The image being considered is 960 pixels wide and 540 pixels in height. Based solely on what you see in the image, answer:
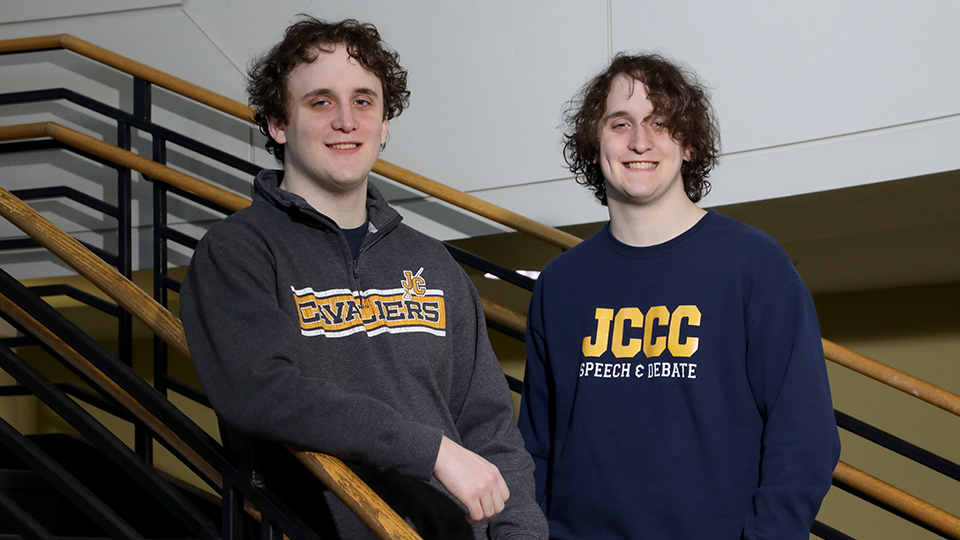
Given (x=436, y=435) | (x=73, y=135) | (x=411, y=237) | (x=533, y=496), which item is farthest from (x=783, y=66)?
(x=73, y=135)

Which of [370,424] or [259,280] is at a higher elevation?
[259,280]

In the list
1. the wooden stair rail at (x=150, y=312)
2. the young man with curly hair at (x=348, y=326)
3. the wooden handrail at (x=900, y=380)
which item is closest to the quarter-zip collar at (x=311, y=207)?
the young man with curly hair at (x=348, y=326)

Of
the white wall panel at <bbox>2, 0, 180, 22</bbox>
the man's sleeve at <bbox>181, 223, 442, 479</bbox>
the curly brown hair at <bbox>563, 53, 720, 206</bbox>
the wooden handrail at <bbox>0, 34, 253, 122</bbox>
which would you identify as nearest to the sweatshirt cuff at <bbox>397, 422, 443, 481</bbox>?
Result: the man's sleeve at <bbox>181, 223, 442, 479</bbox>

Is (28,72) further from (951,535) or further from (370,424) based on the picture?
(951,535)

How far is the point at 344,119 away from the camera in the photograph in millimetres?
1325

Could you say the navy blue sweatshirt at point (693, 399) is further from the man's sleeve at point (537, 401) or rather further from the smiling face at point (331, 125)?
the smiling face at point (331, 125)

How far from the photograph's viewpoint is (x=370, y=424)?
103 cm

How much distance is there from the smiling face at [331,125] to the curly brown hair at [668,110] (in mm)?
436

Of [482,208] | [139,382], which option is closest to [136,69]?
[482,208]

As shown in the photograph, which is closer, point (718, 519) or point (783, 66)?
point (718, 519)

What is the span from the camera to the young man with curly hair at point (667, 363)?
123 cm

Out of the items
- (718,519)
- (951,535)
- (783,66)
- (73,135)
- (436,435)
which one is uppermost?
(783,66)

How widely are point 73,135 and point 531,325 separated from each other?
167cm

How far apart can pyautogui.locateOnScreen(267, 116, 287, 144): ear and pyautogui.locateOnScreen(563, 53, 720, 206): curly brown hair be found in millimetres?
584
